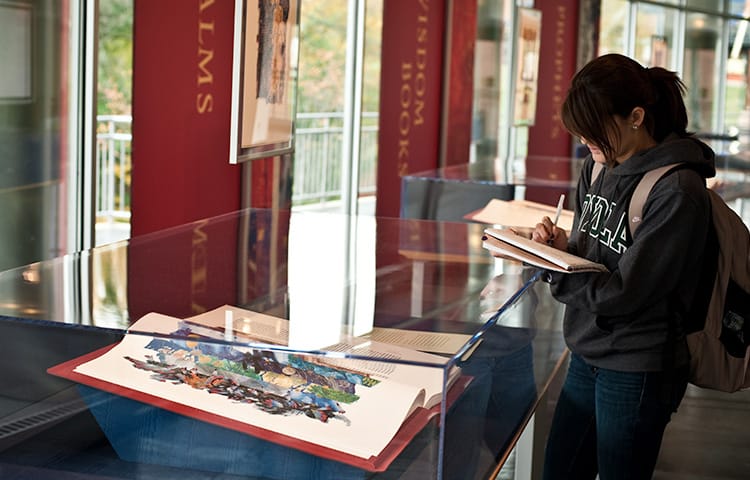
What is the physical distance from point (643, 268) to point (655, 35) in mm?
13213

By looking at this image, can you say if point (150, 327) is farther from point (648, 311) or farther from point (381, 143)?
point (381, 143)

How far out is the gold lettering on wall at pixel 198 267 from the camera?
76.4 inches

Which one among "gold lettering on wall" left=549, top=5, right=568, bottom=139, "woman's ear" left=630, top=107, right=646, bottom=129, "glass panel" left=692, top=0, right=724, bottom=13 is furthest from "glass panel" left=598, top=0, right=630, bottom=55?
"woman's ear" left=630, top=107, right=646, bottom=129

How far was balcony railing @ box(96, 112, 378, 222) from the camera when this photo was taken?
4176 millimetres

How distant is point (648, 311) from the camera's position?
2.13m

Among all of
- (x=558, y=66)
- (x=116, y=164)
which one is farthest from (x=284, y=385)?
(x=558, y=66)

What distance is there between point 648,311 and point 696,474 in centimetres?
189

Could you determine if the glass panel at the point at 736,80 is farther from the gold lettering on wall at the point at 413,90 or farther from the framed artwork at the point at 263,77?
the framed artwork at the point at 263,77

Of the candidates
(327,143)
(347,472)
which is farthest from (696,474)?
(327,143)

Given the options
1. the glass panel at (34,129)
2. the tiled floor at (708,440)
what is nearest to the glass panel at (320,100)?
the glass panel at (34,129)

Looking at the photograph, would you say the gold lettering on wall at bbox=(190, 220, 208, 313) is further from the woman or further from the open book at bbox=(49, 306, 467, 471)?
the woman

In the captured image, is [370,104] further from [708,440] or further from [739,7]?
[739,7]

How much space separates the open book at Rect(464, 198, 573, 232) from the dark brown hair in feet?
5.55

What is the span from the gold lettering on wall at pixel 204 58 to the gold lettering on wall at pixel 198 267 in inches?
65.1
